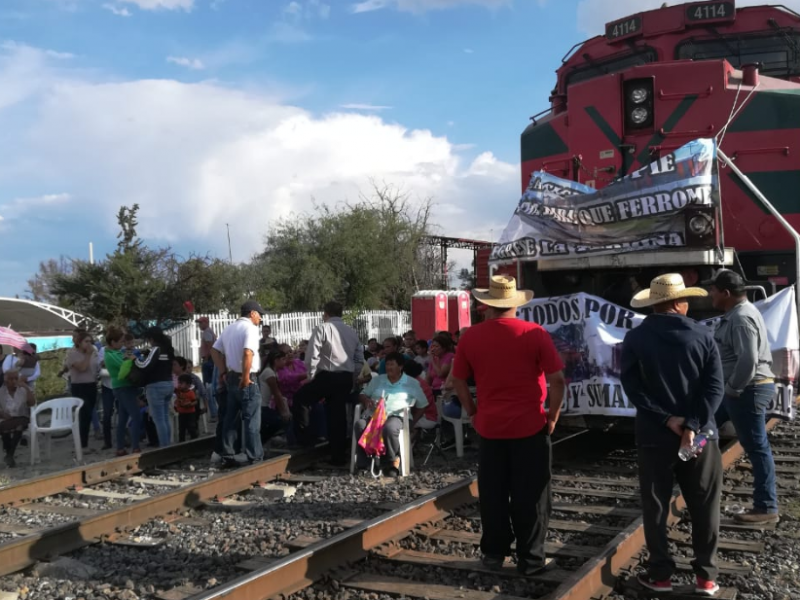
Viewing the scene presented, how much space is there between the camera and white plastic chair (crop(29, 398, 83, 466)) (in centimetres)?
938

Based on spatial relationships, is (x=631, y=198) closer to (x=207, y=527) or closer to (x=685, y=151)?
(x=685, y=151)

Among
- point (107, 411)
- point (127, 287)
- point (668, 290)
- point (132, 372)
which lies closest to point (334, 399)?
point (132, 372)

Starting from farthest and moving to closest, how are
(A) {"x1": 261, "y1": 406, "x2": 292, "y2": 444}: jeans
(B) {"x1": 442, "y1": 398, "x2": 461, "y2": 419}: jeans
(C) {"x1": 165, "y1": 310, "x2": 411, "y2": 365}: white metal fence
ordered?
(C) {"x1": 165, "y1": 310, "x2": 411, "y2": 365}: white metal fence
(A) {"x1": 261, "y1": 406, "x2": 292, "y2": 444}: jeans
(B) {"x1": 442, "y1": 398, "x2": 461, "y2": 419}: jeans

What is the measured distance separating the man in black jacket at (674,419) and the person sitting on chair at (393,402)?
353 cm

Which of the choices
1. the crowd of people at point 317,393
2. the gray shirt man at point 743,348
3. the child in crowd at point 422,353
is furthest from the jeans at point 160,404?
the gray shirt man at point 743,348

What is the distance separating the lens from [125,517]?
618 centimetres

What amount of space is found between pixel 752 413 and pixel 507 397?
6.93ft

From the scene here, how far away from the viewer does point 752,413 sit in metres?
5.56

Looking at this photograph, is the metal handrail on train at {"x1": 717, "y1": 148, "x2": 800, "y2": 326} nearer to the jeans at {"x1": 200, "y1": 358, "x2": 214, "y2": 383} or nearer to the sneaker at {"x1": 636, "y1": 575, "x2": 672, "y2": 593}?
the sneaker at {"x1": 636, "y1": 575, "x2": 672, "y2": 593}

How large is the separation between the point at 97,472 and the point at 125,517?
2157mm

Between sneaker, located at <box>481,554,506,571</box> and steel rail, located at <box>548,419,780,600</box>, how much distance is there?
0.52m

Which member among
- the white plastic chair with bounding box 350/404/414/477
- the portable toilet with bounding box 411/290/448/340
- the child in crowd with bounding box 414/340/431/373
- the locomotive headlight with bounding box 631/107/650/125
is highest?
the locomotive headlight with bounding box 631/107/650/125

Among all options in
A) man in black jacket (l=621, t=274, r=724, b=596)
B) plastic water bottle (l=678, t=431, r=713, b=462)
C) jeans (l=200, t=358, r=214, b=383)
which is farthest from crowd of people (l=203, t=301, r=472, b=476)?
jeans (l=200, t=358, r=214, b=383)

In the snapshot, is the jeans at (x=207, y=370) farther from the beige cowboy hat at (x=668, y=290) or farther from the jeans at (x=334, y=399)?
the beige cowboy hat at (x=668, y=290)
